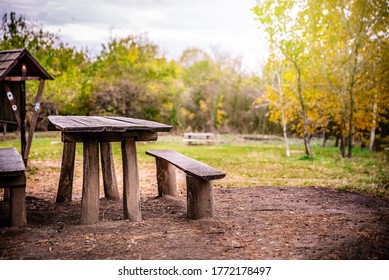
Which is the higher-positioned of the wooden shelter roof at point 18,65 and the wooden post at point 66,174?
the wooden shelter roof at point 18,65

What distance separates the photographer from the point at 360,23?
8.99m

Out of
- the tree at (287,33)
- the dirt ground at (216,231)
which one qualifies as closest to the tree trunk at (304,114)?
the tree at (287,33)

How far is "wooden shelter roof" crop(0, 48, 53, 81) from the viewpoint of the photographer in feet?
22.4

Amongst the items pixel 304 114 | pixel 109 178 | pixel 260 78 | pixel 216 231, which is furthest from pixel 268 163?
pixel 216 231

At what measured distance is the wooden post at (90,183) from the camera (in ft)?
15.3

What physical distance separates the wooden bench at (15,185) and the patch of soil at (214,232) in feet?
0.46

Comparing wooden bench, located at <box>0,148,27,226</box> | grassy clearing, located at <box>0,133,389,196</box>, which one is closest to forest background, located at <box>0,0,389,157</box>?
grassy clearing, located at <box>0,133,389,196</box>

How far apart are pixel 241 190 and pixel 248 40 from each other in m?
2.50

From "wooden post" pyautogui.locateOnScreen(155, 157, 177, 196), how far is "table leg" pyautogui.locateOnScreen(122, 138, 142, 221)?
1323 mm

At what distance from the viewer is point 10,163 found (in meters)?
4.66

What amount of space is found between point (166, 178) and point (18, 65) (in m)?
3.36

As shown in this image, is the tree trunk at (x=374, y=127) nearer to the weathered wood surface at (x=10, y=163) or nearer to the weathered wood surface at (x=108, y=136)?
the weathered wood surface at (x=108, y=136)

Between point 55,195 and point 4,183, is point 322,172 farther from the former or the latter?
point 4,183
